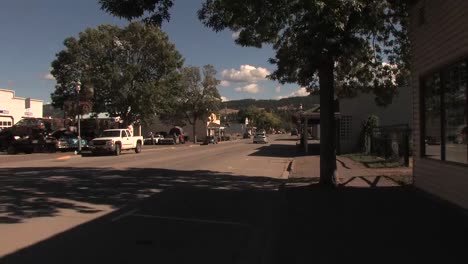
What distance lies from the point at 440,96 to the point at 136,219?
23.0 feet

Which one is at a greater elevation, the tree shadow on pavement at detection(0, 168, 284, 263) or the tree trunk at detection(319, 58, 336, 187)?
the tree trunk at detection(319, 58, 336, 187)

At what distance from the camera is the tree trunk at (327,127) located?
49.0 ft

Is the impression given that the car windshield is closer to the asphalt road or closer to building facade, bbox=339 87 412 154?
building facade, bbox=339 87 412 154

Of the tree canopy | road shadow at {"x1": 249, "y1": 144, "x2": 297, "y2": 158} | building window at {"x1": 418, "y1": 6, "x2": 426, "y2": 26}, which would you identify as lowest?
road shadow at {"x1": 249, "y1": 144, "x2": 297, "y2": 158}

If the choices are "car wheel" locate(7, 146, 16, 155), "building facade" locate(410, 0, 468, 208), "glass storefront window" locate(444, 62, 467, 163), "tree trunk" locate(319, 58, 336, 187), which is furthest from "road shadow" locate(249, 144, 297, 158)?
"glass storefront window" locate(444, 62, 467, 163)

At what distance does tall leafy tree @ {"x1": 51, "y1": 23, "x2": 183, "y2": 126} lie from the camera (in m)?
53.7

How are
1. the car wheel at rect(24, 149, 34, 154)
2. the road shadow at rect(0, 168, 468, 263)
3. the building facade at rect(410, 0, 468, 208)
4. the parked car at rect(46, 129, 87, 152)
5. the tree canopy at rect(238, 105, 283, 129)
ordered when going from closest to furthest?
the road shadow at rect(0, 168, 468, 263) < the building facade at rect(410, 0, 468, 208) < the car wheel at rect(24, 149, 34, 154) < the parked car at rect(46, 129, 87, 152) < the tree canopy at rect(238, 105, 283, 129)

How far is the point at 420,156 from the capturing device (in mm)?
14078

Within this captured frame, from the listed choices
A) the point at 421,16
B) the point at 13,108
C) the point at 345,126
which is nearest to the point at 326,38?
the point at 421,16

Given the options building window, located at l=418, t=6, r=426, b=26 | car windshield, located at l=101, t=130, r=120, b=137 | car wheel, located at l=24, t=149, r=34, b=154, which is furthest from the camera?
car wheel, located at l=24, t=149, r=34, b=154

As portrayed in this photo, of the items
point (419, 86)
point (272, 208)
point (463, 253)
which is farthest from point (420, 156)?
point (463, 253)

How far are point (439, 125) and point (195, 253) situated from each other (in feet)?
23.4

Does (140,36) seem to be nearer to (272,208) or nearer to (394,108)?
(394,108)

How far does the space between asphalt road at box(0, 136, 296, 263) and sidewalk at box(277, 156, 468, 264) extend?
1.49 feet
